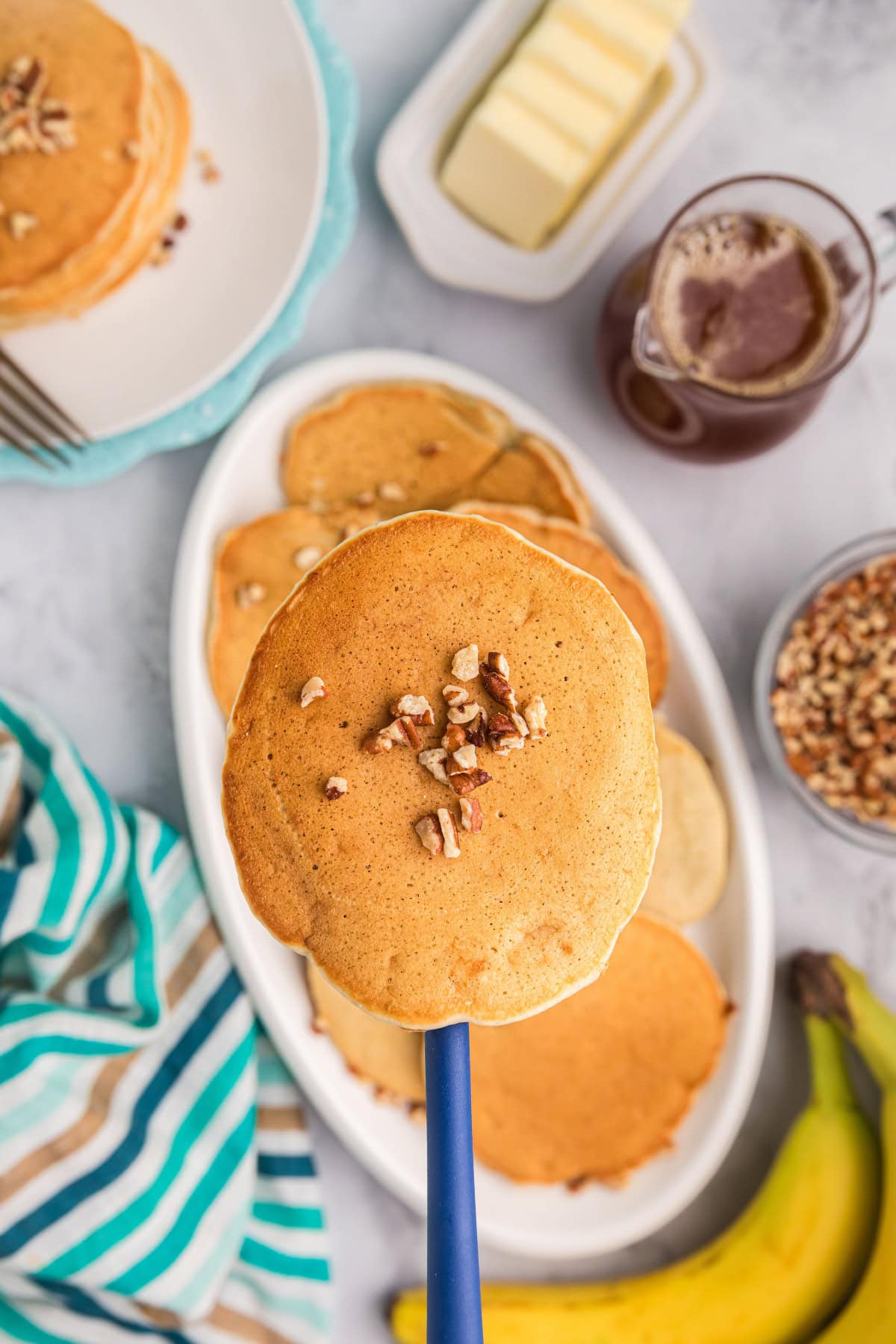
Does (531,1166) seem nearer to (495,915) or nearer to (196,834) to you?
(196,834)

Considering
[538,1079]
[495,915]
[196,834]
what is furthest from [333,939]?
[538,1079]

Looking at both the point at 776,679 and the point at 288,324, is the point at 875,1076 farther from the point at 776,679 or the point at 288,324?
the point at 288,324

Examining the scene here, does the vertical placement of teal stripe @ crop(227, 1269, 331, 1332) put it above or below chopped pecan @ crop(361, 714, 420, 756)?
below

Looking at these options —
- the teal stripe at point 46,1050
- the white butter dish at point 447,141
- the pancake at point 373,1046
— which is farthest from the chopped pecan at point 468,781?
the white butter dish at point 447,141

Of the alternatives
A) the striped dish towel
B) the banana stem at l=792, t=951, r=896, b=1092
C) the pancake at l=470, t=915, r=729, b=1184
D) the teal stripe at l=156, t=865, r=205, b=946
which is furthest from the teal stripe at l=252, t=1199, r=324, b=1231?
the banana stem at l=792, t=951, r=896, b=1092

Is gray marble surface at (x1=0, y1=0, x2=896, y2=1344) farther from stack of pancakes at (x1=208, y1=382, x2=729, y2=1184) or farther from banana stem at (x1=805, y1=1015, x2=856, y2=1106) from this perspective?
stack of pancakes at (x1=208, y1=382, x2=729, y2=1184)

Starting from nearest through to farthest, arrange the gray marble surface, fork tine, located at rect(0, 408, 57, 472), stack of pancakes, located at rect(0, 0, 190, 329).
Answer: stack of pancakes, located at rect(0, 0, 190, 329) → fork tine, located at rect(0, 408, 57, 472) → the gray marble surface

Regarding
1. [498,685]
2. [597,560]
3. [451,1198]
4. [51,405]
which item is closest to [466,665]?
[498,685]
